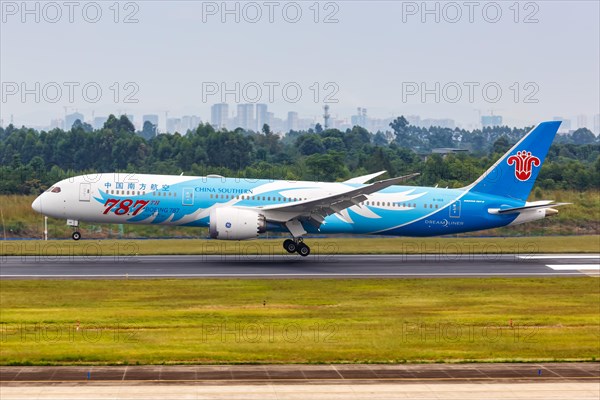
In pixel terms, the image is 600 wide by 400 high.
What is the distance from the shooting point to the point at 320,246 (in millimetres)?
52844

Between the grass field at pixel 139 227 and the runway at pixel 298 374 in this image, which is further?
the grass field at pixel 139 227

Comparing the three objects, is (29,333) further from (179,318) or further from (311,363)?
(311,363)

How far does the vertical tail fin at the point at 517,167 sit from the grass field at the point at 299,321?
9.89 m

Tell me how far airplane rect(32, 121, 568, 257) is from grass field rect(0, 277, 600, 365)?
711 cm

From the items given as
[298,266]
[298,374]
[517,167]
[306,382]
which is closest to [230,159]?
[517,167]

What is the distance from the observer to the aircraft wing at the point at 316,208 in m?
44.1

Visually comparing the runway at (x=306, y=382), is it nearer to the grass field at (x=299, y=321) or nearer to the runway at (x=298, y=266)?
the grass field at (x=299, y=321)

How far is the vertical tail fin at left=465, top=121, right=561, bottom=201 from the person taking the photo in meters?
48.9

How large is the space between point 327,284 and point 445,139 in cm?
16435

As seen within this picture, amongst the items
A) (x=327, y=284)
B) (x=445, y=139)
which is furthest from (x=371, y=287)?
(x=445, y=139)

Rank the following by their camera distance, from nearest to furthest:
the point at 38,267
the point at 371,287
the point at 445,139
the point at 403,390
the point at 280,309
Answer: the point at 403,390 < the point at 280,309 < the point at 371,287 < the point at 38,267 < the point at 445,139

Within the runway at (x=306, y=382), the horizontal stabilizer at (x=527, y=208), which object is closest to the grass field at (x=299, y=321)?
the runway at (x=306, y=382)

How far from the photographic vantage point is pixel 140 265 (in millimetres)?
43188

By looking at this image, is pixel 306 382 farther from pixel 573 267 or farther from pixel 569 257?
pixel 569 257
